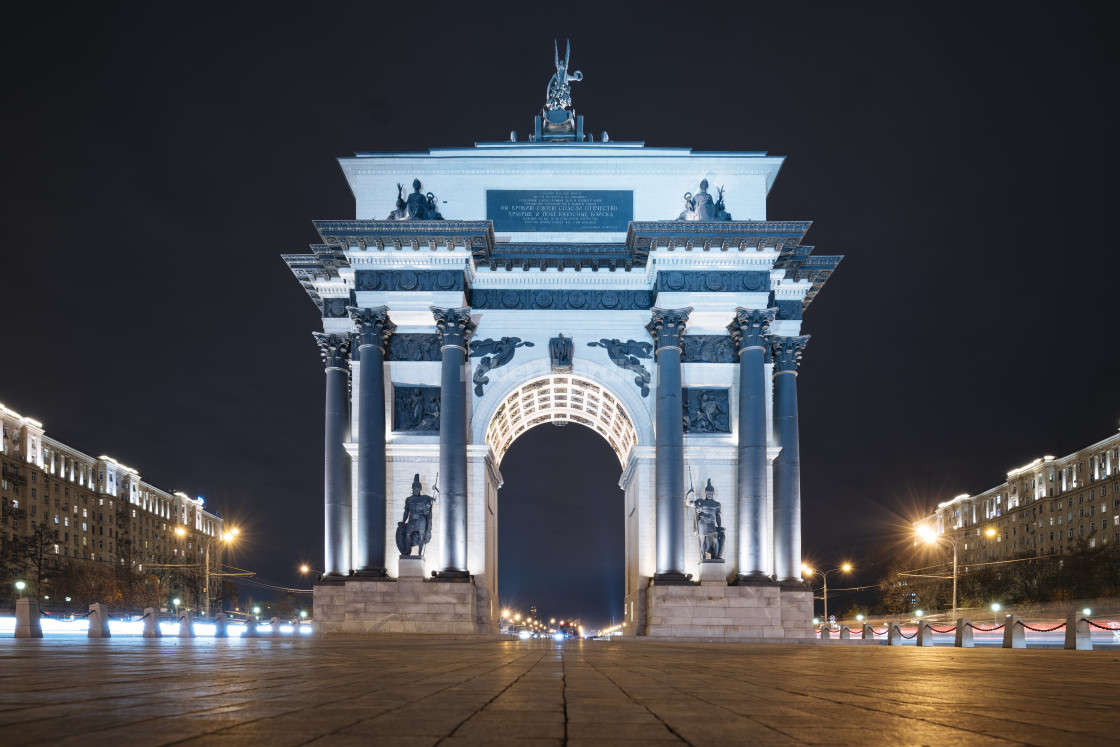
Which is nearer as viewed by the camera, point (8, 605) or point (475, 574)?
point (475, 574)

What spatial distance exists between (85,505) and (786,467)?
9251 cm

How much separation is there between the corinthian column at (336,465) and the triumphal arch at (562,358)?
0.25 ft

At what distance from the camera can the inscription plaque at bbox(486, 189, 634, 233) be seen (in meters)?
39.3

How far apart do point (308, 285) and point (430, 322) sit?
6.44m

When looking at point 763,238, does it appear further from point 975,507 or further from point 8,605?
point 975,507

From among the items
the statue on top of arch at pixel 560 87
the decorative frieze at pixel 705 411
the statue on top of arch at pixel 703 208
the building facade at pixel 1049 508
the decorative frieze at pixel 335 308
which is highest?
the statue on top of arch at pixel 560 87

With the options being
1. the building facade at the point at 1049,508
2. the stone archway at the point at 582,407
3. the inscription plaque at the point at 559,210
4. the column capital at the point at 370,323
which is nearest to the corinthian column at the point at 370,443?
the column capital at the point at 370,323

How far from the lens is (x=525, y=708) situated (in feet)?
17.7

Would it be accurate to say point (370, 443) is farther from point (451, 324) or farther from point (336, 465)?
point (451, 324)

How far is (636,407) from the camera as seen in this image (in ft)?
124

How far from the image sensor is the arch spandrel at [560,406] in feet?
124

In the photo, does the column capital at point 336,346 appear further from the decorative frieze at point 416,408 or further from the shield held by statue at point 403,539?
the shield held by statue at point 403,539

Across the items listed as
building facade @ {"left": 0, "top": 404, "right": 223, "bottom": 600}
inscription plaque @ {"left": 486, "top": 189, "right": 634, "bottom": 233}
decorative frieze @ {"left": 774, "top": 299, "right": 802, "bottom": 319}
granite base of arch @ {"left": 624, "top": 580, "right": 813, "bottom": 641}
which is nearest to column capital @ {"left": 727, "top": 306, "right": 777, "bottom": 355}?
decorative frieze @ {"left": 774, "top": 299, "right": 802, "bottom": 319}

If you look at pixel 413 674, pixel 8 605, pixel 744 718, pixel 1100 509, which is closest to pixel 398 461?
pixel 413 674
